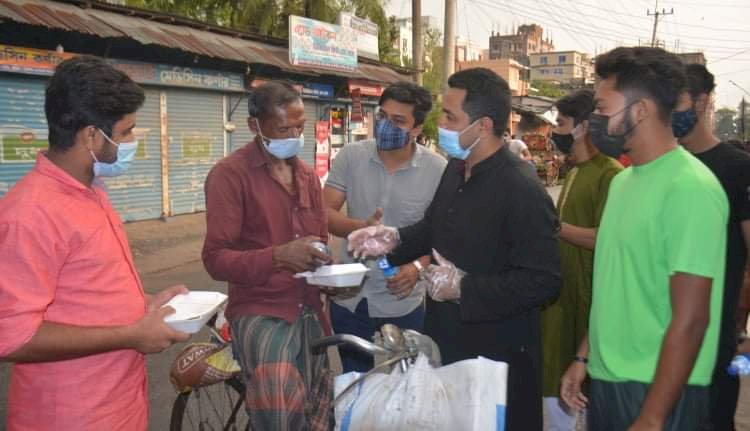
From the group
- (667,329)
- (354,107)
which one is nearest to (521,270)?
(667,329)

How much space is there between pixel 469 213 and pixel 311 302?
0.87 meters

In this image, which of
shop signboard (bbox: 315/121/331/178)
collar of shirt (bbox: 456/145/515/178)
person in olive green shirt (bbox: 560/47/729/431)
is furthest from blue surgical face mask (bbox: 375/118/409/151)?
shop signboard (bbox: 315/121/331/178)

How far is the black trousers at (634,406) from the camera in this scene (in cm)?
185

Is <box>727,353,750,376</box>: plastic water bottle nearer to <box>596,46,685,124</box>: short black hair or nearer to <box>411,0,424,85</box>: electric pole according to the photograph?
<box>596,46,685,124</box>: short black hair

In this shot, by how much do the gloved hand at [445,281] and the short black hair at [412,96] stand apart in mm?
1521

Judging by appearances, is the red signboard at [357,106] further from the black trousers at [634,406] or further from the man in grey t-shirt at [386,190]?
the black trousers at [634,406]

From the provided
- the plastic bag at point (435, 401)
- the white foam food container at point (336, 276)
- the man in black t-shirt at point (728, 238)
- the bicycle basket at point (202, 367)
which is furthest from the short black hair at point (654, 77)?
the bicycle basket at point (202, 367)

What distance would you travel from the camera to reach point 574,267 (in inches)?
138

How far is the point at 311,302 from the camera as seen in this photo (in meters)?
2.79

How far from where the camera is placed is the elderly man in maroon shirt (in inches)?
98.0

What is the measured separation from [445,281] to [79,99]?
4.62 ft

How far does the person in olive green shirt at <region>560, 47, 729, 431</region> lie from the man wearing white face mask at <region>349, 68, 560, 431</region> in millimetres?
251

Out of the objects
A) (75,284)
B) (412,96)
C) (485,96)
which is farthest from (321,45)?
(75,284)

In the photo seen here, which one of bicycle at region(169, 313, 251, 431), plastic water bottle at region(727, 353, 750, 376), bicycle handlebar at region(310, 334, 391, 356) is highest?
bicycle handlebar at region(310, 334, 391, 356)
